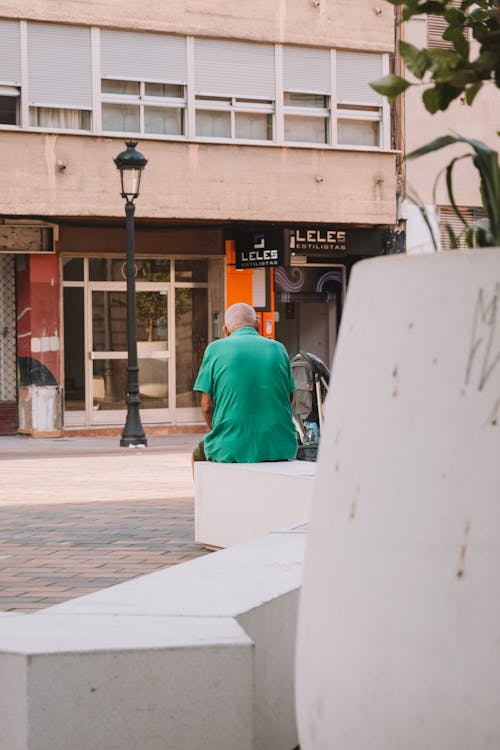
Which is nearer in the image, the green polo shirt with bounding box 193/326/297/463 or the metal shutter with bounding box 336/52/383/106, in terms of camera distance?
the green polo shirt with bounding box 193/326/297/463

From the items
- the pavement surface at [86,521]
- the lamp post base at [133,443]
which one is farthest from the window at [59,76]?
the pavement surface at [86,521]

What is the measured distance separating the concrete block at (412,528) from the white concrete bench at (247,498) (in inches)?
200

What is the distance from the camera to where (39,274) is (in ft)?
78.5

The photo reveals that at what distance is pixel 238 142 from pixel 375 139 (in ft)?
9.87

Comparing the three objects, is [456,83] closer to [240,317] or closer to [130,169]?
[240,317]

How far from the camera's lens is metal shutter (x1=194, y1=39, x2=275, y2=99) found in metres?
25.0

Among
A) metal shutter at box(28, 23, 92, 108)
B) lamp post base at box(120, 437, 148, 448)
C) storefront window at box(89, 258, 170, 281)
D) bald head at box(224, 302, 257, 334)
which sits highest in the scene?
metal shutter at box(28, 23, 92, 108)

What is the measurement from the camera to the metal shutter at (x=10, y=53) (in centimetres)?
2328

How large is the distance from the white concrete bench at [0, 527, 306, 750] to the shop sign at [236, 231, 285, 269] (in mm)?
21338

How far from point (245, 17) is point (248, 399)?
1753cm

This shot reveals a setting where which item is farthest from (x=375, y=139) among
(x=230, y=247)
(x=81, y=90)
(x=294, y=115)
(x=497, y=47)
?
(x=497, y=47)

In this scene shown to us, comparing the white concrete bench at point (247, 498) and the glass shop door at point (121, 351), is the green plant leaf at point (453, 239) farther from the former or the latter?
the glass shop door at point (121, 351)

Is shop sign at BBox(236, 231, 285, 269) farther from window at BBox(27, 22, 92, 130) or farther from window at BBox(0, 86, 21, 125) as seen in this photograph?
window at BBox(0, 86, 21, 125)

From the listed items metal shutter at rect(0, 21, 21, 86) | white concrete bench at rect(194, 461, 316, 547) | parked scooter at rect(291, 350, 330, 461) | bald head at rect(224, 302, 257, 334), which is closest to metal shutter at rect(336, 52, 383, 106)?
metal shutter at rect(0, 21, 21, 86)
